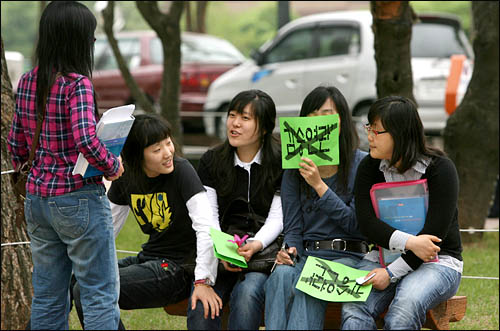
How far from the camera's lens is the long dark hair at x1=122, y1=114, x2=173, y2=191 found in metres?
3.61

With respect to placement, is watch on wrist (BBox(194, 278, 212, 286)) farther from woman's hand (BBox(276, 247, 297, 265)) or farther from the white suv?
the white suv

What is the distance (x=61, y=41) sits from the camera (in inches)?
125

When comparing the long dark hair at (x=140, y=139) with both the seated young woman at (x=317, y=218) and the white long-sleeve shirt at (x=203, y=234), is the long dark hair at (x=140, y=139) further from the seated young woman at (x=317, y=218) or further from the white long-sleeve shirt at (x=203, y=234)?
the seated young woman at (x=317, y=218)

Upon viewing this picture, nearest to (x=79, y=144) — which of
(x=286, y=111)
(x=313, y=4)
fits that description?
(x=286, y=111)

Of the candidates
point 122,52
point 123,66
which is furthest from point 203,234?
point 122,52

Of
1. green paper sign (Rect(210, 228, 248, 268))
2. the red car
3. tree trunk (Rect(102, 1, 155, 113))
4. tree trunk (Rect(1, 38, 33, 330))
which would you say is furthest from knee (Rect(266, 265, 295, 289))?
the red car

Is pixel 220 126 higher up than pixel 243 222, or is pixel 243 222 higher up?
pixel 243 222

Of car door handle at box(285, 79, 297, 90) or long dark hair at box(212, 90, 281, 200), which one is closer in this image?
long dark hair at box(212, 90, 281, 200)

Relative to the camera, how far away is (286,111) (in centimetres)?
948

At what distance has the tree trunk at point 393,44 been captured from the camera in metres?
5.82

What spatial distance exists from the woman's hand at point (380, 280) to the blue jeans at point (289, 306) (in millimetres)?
224

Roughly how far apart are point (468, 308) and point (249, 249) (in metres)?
1.88

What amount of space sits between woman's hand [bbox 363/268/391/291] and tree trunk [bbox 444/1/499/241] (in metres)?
3.29

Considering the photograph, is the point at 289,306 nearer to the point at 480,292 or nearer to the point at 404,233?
the point at 404,233
